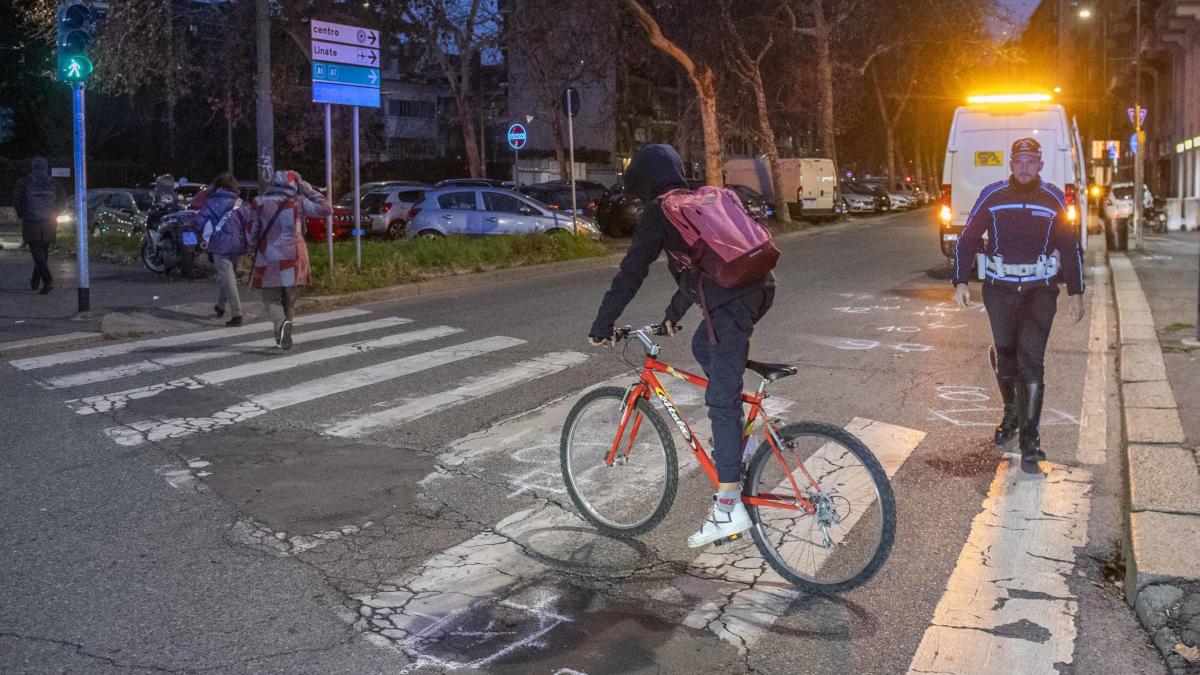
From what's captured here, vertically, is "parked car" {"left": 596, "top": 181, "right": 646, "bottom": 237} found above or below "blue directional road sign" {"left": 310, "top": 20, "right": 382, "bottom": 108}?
below

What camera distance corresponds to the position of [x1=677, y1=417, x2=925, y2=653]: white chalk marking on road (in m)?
4.46

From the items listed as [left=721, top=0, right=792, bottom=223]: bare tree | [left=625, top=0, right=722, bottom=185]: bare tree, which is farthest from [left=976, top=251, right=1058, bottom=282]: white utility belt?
[left=721, top=0, right=792, bottom=223]: bare tree

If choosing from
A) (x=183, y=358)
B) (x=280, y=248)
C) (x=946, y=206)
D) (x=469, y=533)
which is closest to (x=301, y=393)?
(x=183, y=358)

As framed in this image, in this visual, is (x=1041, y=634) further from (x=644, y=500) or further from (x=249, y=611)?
(x=249, y=611)

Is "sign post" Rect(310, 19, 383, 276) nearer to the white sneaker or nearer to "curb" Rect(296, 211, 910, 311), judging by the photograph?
"curb" Rect(296, 211, 910, 311)

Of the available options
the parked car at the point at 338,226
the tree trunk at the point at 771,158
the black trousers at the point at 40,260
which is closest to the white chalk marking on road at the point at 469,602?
the black trousers at the point at 40,260

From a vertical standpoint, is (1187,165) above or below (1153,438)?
above

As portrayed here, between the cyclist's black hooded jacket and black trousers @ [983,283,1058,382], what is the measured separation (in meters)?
2.52

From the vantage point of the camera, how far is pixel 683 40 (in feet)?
133

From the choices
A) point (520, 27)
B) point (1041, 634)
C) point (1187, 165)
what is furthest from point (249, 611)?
point (1187, 165)

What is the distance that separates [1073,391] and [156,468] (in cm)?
658

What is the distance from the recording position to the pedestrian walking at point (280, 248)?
36.0 ft

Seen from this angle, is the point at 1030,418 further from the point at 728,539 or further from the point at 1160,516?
the point at 728,539

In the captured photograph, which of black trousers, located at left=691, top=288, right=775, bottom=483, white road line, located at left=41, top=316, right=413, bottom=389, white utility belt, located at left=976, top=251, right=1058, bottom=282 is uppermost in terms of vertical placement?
white utility belt, located at left=976, top=251, right=1058, bottom=282
